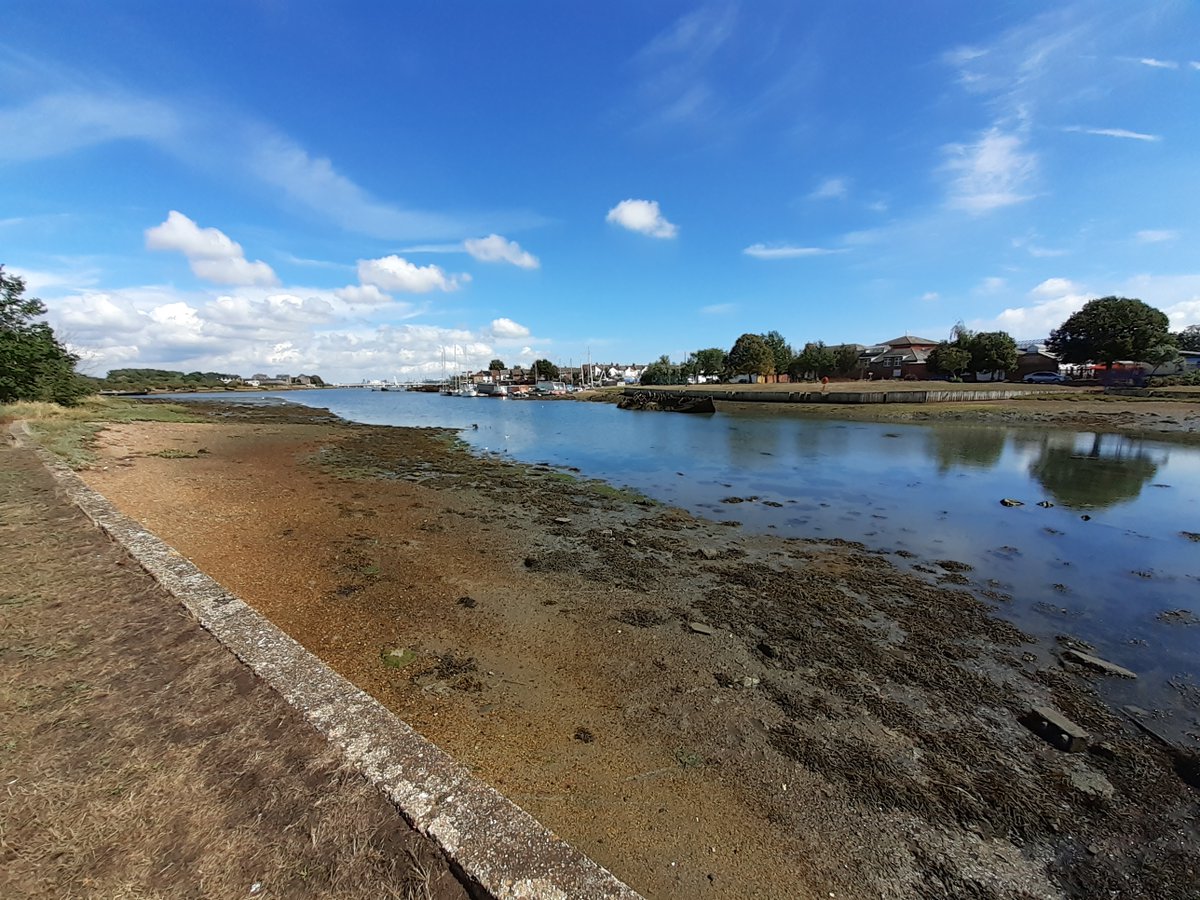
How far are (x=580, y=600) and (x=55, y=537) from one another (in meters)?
6.65

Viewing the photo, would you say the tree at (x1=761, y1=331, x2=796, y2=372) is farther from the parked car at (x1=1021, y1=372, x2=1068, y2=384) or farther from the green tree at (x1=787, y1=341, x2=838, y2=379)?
the parked car at (x1=1021, y1=372, x2=1068, y2=384)

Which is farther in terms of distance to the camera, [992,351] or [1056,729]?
[992,351]

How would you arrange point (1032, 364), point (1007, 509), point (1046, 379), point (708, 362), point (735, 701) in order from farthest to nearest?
1. point (708, 362)
2. point (1032, 364)
3. point (1046, 379)
4. point (1007, 509)
5. point (735, 701)

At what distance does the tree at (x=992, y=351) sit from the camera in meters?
63.8

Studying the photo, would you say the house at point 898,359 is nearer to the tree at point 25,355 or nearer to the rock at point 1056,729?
the rock at point 1056,729

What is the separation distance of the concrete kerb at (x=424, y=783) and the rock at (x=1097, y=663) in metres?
6.76

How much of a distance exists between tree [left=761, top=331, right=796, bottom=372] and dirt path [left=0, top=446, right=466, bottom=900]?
100m

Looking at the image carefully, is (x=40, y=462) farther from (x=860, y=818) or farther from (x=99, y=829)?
(x=860, y=818)

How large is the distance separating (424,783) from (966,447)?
30.8 meters

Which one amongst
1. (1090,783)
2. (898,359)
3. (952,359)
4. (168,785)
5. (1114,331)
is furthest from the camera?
(898,359)

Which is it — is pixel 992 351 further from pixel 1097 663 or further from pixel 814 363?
pixel 1097 663

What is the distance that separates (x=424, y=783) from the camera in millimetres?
2457

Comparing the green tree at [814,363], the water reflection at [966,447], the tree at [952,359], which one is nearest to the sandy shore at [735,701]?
the water reflection at [966,447]

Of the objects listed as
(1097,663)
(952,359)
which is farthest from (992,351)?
(1097,663)
